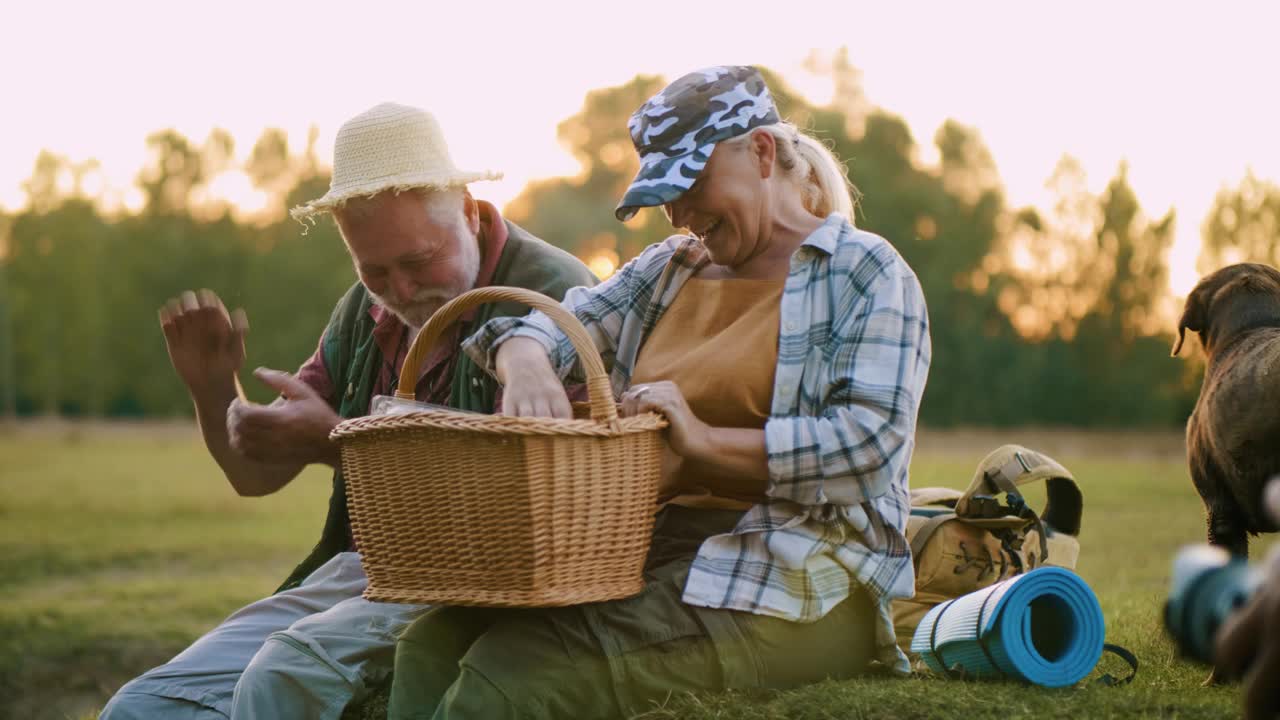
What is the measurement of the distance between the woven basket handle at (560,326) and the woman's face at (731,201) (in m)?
0.45

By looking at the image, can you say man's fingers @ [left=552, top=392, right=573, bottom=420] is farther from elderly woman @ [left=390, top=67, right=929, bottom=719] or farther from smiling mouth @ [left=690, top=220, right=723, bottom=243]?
smiling mouth @ [left=690, top=220, right=723, bottom=243]

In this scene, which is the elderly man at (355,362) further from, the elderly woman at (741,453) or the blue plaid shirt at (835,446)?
the blue plaid shirt at (835,446)

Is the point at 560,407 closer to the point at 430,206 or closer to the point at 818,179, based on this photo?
the point at 818,179

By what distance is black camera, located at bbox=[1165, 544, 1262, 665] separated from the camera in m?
1.95

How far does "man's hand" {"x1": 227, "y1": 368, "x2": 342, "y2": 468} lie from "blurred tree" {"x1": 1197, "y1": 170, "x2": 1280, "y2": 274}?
39.7ft

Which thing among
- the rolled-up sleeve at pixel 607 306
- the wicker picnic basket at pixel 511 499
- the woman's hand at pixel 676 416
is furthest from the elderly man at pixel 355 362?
the woman's hand at pixel 676 416

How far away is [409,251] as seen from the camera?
173 inches

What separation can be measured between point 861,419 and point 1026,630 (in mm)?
747

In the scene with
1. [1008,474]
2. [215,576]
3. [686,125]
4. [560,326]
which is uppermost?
[686,125]

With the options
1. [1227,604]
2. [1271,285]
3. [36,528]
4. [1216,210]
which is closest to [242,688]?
[1227,604]

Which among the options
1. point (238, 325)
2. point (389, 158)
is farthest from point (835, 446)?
point (238, 325)

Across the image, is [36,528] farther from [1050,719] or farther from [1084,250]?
[1084,250]

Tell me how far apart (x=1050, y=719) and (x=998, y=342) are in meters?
36.0

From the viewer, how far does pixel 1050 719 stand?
319cm
